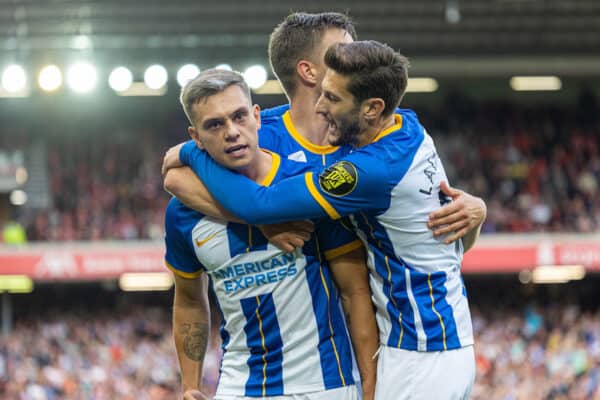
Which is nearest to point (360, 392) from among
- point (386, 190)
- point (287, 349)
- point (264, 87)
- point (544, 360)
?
point (287, 349)

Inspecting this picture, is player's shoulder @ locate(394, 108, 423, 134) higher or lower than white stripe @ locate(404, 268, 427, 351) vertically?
higher

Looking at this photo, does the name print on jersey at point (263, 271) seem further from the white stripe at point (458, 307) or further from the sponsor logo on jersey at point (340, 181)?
the white stripe at point (458, 307)

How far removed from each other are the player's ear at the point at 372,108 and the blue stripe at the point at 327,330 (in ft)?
1.72

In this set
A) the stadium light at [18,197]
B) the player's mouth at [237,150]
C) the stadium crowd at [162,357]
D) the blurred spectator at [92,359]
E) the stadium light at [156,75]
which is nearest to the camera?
the player's mouth at [237,150]

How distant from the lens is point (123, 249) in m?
19.5

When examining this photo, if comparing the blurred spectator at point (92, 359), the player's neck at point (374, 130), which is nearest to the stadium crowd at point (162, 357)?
the blurred spectator at point (92, 359)

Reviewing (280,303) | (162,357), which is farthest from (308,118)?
(162,357)

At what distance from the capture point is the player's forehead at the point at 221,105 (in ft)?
10.9

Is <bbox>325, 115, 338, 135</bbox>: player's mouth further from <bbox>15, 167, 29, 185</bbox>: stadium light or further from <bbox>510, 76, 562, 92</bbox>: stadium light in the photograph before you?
<bbox>510, 76, 562, 92</bbox>: stadium light

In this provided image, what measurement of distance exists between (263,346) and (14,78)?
18.0 metres

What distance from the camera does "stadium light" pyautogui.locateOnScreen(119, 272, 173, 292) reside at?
20328 mm

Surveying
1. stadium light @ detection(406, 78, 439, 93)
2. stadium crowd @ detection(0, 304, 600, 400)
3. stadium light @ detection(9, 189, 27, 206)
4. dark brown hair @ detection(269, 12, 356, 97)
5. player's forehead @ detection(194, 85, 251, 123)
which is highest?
stadium light @ detection(406, 78, 439, 93)

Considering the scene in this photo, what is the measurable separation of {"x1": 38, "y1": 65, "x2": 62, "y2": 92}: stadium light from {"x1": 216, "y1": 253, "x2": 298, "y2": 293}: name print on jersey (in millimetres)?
18192

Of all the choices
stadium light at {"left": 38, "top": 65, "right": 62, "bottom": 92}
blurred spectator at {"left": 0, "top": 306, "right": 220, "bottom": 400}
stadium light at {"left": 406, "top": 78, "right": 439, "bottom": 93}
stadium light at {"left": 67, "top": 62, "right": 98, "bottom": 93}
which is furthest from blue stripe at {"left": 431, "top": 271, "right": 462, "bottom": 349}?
stadium light at {"left": 406, "top": 78, "right": 439, "bottom": 93}
